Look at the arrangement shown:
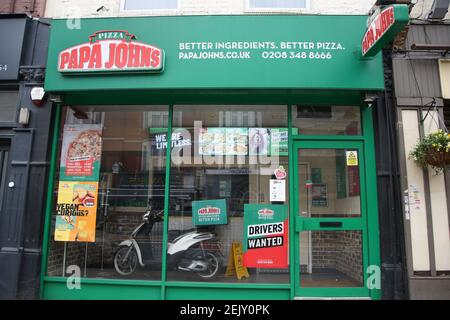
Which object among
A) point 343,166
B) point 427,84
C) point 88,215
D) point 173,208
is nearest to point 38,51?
point 88,215

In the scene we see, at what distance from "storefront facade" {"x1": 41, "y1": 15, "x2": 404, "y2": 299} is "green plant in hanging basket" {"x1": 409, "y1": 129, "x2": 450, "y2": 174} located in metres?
0.65

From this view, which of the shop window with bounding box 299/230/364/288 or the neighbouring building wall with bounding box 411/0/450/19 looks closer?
the shop window with bounding box 299/230/364/288

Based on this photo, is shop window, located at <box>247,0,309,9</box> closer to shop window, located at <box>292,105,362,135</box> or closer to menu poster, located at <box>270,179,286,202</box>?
shop window, located at <box>292,105,362,135</box>

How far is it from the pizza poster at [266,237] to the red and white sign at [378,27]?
8.83ft

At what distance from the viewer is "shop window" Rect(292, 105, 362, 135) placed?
5652mm

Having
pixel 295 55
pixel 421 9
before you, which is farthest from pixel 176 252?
pixel 421 9

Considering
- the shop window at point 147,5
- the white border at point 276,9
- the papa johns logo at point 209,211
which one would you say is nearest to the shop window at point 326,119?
the white border at point 276,9

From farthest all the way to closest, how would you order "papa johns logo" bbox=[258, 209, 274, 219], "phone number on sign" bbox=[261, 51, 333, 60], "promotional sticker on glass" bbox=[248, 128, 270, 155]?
1. "promotional sticker on glass" bbox=[248, 128, 270, 155]
2. "papa johns logo" bbox=[258, 209, 274, 219]
3. "phone number on sign" bbox=[261, 51, 333, 60]

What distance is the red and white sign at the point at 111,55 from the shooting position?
5.29 m

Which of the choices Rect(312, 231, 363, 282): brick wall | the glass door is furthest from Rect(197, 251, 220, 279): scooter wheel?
Rect(312, 231, 363, 282): brick wall

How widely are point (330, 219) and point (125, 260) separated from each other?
3386 mm

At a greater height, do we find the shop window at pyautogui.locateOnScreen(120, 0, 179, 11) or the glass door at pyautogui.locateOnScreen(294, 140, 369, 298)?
the shop window at pyautogui.locateOnScreen(120, 0, 179, 11)

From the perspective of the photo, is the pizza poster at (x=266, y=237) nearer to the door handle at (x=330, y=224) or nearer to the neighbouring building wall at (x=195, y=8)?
the door handle at (x=330, y=224)
